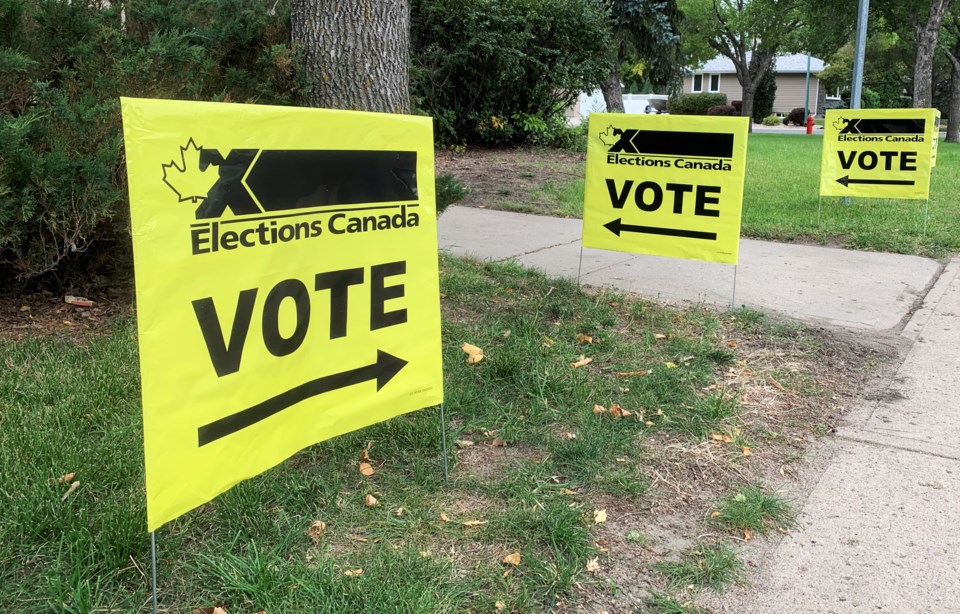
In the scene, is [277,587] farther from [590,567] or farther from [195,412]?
[590,567]

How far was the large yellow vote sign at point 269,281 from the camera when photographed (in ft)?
7.31

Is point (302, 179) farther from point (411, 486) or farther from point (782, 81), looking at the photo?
point (782, 81)

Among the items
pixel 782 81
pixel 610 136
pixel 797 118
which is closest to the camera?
pixel 610 136

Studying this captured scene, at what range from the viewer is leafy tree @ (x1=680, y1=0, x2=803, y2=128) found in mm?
35031

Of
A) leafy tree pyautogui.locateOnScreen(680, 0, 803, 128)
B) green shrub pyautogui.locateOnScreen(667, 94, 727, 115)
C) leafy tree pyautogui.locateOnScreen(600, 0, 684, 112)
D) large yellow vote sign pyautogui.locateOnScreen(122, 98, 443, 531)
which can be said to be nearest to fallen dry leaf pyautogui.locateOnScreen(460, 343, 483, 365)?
large yellow vote sign pyautogui.locateOnScreen(122, 98, 443, 531)

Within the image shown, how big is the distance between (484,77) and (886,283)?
9854 mm

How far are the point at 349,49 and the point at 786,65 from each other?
6660cm

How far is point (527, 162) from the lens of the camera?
14320 mm

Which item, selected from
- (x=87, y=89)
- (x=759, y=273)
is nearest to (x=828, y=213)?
(x=759, y=273)

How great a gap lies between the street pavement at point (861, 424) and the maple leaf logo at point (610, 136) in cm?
126

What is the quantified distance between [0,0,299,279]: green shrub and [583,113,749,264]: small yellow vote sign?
2.39m

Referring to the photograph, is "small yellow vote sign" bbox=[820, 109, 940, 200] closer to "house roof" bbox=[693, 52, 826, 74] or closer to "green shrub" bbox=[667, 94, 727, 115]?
"green shrub" bbox=[667, 94, 727, 115]

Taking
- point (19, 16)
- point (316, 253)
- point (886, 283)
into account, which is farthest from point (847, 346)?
point (19, 16)

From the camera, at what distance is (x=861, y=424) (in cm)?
413
